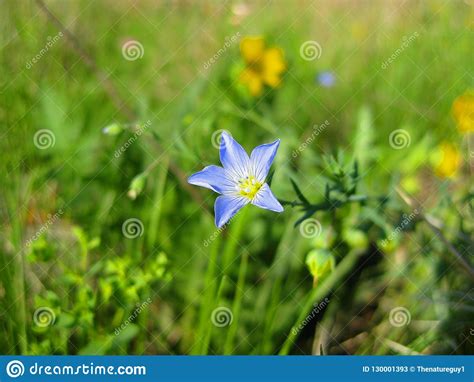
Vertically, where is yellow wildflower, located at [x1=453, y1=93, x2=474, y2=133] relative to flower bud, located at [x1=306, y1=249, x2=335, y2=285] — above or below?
above

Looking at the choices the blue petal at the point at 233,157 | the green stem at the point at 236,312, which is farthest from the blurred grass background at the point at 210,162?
the blue petal at the point at 233,157

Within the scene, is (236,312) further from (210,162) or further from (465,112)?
(465,112)

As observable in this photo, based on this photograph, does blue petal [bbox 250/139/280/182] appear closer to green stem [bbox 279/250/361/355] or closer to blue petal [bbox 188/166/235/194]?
blue petal [bbox 188/166/235/194]

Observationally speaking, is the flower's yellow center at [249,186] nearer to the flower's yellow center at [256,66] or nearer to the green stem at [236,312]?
the green stem at [236,312]

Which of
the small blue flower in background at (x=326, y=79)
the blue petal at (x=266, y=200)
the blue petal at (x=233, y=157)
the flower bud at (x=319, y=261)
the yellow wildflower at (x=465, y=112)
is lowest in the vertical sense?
the flower bud at (x=319, y=261)

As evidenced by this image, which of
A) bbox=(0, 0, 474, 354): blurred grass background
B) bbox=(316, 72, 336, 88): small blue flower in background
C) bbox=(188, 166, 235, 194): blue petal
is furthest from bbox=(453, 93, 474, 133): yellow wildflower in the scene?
bbox=(188, 166, 235, 194): blue petal

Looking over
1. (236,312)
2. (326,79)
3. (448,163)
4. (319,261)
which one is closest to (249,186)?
(319,261)

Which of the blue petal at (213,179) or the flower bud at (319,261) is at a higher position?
the blue petal at (213,179)

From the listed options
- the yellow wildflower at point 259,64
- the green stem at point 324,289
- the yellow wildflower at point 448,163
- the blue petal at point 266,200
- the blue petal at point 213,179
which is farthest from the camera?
the yellow wildflower at point 259,64
